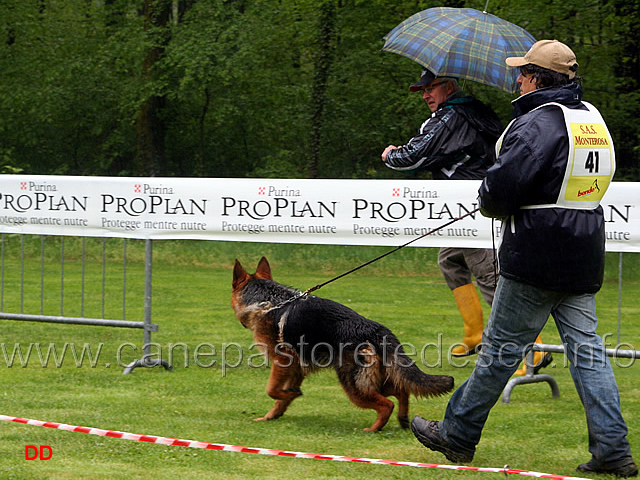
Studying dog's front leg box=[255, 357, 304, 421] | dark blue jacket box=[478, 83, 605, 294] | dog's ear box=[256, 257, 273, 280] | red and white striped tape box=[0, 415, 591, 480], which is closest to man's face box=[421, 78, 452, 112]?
dog's ear box=[256, 257, 273, 280]

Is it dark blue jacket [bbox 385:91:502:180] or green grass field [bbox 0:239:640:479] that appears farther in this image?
dark blue jacket [bbox 385:91:502:180]

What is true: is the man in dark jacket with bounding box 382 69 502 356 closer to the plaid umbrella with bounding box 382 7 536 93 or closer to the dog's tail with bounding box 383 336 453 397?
the plaid umbrella with bounding box 382 7 536 93

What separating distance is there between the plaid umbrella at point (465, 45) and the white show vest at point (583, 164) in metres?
2.34

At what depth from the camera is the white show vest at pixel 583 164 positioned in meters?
3.90

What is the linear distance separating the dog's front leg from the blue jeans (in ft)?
4.38

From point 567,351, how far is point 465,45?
2992 mm

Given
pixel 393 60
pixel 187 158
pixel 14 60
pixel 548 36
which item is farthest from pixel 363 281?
pixel 14 60

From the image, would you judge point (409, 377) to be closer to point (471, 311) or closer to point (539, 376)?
point (539, 376)

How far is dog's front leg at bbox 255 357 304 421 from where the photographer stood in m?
5.22

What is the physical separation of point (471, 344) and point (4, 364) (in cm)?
356

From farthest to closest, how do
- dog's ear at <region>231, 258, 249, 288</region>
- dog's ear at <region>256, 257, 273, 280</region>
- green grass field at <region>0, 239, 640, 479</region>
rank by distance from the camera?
dog's ear at <region>256, 257, 273, 280</region> < dog's ear at <region>231, 258, 249, 288</region> < green grass field at <region>0, 239, 640, 479</region>

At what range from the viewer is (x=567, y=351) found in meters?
4.13

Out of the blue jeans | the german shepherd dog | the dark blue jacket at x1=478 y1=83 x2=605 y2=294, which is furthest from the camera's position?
the german shepherd dog

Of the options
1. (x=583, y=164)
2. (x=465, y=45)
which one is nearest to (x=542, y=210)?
(x=583, y=164)
